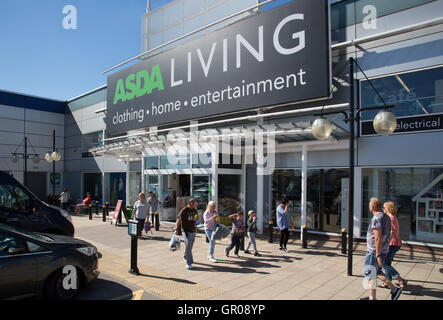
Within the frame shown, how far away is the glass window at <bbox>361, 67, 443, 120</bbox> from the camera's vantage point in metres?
9.52

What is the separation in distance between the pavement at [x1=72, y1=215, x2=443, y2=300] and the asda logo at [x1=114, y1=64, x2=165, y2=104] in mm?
8502

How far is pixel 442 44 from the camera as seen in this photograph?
30.5 feet

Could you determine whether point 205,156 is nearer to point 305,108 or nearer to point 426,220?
point 305,108

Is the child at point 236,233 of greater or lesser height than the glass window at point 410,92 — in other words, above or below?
below

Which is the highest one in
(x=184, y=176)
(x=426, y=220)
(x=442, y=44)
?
(x=442, y=44)

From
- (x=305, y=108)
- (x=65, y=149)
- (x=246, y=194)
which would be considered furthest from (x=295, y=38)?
(x=65, y=149)

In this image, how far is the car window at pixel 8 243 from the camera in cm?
486

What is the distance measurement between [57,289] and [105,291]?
99cm

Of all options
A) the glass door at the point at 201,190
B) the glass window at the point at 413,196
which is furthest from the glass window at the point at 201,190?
the glass window at the point at 413,196

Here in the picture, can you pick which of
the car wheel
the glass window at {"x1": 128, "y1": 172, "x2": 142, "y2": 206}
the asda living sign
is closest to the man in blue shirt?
the asda living sign

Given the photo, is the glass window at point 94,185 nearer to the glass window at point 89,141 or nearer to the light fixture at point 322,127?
the glass window at point 89,141

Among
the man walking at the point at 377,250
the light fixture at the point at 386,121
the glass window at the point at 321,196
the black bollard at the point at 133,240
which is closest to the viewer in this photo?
the man walking at the point at 377,250

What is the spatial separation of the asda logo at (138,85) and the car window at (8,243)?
1144 centimetres
